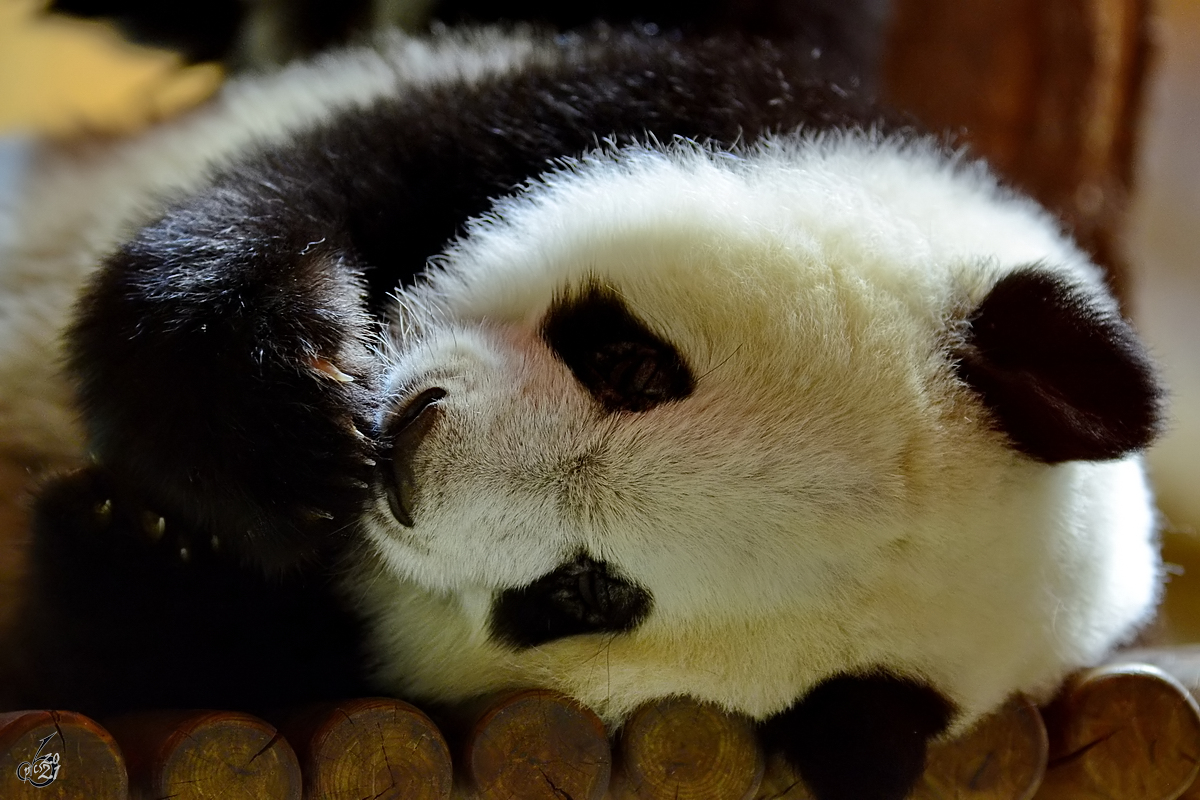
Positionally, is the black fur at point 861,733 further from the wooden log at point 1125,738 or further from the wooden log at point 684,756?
the wooden log at point 1125,738

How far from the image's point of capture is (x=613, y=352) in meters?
1.69

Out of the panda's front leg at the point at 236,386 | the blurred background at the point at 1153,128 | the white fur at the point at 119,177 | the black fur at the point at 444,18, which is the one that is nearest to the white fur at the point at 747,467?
the panda's front leg at the point at 236,386

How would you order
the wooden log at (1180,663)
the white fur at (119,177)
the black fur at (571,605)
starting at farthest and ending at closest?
the white fur at (119,177)
the wooden log at (1180,663)
the black fur at (571,605)

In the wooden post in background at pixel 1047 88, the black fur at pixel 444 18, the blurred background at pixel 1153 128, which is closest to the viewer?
the black fur at pixel 444 18

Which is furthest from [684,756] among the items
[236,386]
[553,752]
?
[236,386]

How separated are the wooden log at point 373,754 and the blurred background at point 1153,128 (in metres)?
1.13

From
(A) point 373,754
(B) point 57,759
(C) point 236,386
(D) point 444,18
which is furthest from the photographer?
(D) point 444,18

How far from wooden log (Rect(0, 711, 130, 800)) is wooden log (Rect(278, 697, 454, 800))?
222mm

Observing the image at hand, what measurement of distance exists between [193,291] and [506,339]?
446mm

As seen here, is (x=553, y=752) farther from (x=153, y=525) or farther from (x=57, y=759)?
(x=153, y=525)

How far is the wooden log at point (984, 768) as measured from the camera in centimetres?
166

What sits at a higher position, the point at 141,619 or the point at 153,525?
the point at 153,525

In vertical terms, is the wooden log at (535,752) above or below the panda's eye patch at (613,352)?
below

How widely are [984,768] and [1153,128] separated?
10.3 feet
